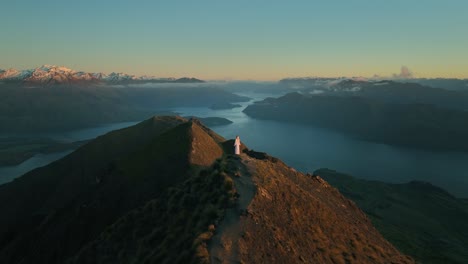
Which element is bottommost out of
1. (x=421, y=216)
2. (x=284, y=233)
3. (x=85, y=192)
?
(x=421, y=216)

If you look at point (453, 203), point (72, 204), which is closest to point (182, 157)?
point (72, 204)

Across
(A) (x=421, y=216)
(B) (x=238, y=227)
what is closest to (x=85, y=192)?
(B) (x=238, y=227)

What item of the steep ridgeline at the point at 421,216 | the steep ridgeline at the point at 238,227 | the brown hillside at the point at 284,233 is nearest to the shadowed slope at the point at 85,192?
the steep ridgeline at the point at 238,227

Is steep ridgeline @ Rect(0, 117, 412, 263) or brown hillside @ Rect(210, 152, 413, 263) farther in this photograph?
steep ridgeline @ Rect(0, 117, 412, 263)

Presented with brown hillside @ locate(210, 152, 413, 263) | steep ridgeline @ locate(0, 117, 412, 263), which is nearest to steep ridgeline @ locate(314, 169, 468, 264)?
steep ridgeline @ locate(0, 117, 412, 263)

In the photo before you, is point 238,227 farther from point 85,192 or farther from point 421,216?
point 421,216

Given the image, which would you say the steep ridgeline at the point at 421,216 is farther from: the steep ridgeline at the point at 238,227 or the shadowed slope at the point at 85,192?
the steep ridgeline at the point at 238,227

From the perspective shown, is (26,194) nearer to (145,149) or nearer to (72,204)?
(72,204)

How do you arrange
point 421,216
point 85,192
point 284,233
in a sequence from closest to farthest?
point 284,233, point 85,192, point 421,216

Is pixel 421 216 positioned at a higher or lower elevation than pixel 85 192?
lower

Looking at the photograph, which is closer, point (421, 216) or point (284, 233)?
point (284, 233)

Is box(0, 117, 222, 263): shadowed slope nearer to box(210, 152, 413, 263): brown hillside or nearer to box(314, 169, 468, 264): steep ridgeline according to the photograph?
box(210, 152, 413, 263): brown hillside
